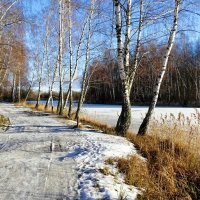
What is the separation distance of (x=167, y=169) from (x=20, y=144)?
3.76 metres

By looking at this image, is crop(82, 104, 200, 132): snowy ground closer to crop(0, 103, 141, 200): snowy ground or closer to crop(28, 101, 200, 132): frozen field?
crop(28, 101, 200, 132): frozen field

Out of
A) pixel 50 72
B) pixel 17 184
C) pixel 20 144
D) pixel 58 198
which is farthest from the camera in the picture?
pixel 50 72

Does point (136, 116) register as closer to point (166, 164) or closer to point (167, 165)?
point (166, 164)

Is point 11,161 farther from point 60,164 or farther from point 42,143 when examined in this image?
point 42,143

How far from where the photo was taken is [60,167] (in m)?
6.33

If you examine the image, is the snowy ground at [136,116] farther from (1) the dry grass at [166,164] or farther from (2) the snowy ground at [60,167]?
(2) the snowy ground at [60,167]

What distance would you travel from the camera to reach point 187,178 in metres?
6.28

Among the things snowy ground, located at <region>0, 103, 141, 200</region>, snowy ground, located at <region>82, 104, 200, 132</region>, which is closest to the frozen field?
snowy ground, located at <region>82, 104, 200, 132</region>

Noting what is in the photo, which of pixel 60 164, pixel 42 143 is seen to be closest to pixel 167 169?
pixel 60 164

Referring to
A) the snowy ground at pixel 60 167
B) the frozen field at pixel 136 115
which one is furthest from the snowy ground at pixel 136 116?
the snowy ground at pixel 60 167

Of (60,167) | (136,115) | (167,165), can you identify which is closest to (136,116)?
(136,115)

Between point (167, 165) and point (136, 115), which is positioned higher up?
point (136, 115)

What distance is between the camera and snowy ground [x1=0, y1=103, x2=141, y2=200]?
5055mm

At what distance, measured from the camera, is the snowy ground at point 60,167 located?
5.05m
